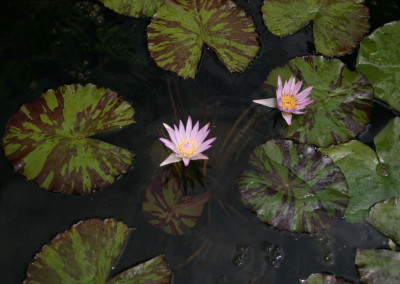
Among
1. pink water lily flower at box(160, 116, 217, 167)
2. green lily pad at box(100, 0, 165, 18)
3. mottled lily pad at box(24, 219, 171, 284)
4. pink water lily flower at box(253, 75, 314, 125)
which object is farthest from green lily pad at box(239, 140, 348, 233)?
green lily pad at box(100, 0, 165, 18)

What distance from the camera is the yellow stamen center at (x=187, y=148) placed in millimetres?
2287

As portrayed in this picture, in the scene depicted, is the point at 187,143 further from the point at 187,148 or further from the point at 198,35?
the point at 198,35

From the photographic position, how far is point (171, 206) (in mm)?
2301

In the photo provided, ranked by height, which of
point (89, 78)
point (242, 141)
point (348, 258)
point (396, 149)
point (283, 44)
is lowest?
point (348, 258)

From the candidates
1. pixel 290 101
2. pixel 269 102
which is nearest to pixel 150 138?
pixel 269 102

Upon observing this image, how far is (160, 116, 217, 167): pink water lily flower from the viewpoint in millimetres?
2281

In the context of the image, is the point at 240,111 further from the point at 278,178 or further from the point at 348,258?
the point at 348,258

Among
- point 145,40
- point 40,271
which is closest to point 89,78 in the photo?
point 145,40

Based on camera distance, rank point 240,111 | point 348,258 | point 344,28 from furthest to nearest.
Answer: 1. point 344,28
2. point 240,111
3. point 348,258

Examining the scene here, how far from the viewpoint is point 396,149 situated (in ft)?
8.01

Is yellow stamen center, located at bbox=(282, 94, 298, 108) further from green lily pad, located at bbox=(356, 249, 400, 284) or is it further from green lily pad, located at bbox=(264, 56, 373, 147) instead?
green lily pad, located at bbox=(356, 249, 400, 284)

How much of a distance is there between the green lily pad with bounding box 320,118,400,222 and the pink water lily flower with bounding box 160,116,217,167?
2.32ft

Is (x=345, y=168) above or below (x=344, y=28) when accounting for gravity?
below

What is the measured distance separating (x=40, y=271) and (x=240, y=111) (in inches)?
56.1
